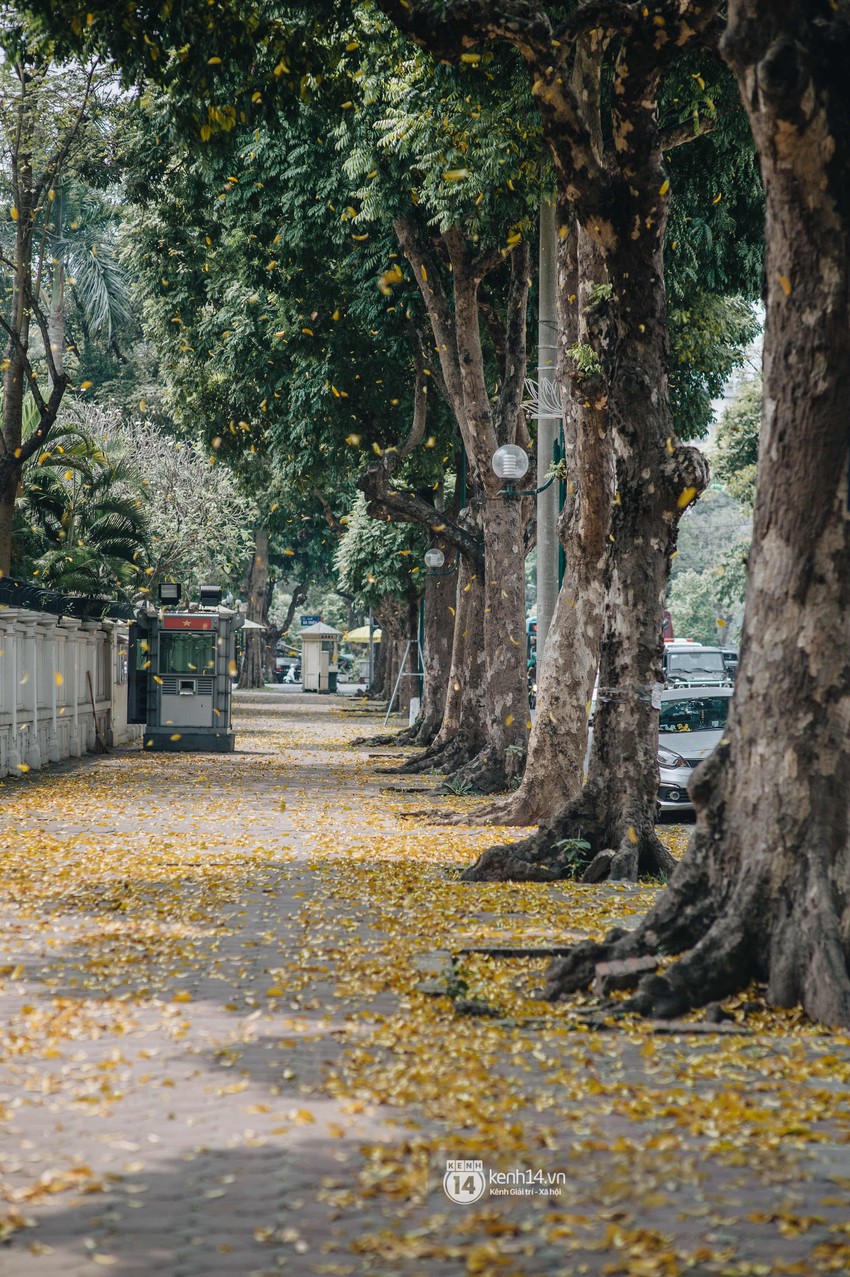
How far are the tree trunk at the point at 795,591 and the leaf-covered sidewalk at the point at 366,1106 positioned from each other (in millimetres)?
388

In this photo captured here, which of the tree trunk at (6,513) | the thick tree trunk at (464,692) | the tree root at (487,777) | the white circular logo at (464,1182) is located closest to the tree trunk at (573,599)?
the tree root at (487,777)

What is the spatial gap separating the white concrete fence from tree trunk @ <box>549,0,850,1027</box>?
594 inches

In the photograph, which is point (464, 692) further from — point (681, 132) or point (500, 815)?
point (681, 132)

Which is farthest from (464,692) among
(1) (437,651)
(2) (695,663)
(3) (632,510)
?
(2) (695,663)

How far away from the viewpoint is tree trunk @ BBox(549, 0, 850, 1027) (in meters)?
7.18

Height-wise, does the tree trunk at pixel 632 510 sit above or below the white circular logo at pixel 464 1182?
above

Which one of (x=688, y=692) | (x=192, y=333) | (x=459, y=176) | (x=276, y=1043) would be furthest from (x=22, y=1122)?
(x=192, y=333)

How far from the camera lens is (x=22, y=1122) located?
5.41 meters

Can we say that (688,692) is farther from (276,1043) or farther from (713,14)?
(276,1043)

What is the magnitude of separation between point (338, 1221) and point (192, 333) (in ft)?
86.9

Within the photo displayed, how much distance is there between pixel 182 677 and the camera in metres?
28.0

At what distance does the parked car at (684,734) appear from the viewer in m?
18.0

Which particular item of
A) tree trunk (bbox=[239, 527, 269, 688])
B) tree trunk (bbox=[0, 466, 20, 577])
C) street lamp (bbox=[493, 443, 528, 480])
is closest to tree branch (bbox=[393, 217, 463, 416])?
street lamp (bbox=[493, 443, 528, 480])

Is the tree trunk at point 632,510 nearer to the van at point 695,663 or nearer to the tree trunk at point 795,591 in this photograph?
the tree trunk at point 795,591
